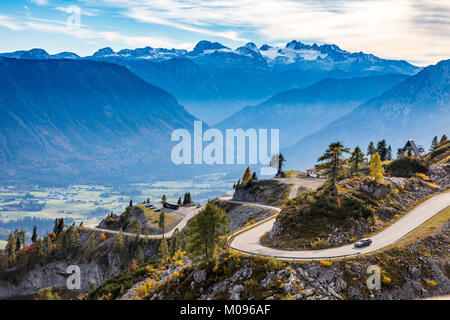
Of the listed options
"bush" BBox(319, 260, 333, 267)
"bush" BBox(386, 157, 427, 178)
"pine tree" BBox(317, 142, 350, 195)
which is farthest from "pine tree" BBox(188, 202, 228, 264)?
"bush" BBox(386, 157, 427, 178)

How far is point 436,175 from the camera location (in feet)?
292

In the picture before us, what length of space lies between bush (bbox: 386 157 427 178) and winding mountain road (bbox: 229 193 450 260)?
15640 mm

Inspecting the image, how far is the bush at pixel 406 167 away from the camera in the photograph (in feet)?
304

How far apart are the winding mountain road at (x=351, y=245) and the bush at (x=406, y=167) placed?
1564cm

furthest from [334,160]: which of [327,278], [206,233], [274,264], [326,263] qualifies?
[206,233]

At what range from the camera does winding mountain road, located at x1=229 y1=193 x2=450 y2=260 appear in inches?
1983

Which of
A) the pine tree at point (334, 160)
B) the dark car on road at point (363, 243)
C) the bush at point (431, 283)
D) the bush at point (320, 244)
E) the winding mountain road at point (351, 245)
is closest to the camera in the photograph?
the bush at point (431, 283)

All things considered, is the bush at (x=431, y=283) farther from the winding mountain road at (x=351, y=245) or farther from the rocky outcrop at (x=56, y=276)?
the rocky outcrop at (x=56, y=276)

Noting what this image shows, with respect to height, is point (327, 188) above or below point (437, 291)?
above

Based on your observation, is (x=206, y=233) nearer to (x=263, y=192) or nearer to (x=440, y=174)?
(x=440, y=174)

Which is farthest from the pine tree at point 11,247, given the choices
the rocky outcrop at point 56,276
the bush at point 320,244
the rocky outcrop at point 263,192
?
the bush at point 320,244
